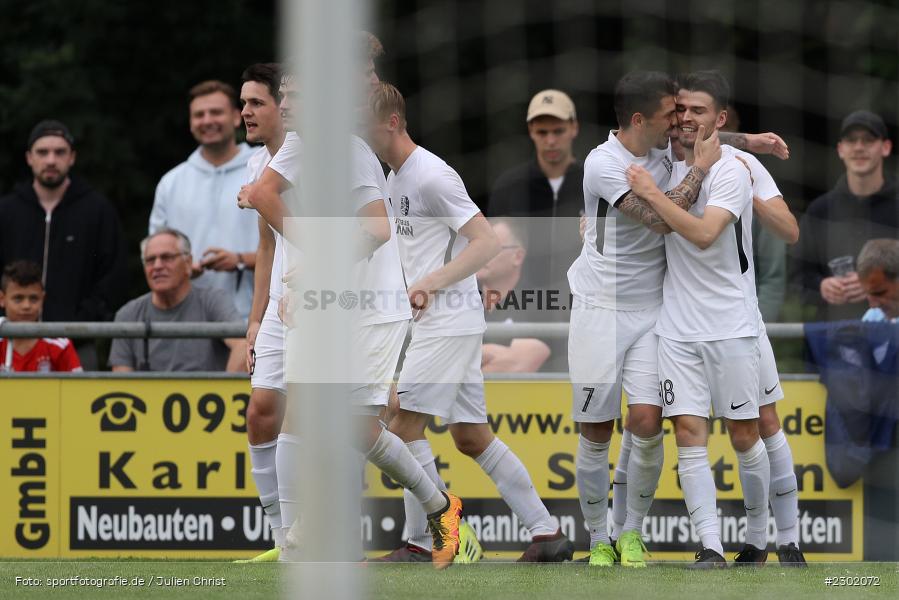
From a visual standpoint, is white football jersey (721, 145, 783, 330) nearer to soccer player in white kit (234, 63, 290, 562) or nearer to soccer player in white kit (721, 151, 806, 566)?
soccer player in white kit (721, 151, 806, 566)

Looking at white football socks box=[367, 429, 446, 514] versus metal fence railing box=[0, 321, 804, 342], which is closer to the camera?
white football socks box=[367, 429, 446, 514]

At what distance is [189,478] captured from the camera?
287 inches

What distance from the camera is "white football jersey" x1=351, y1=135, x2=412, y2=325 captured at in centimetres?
567

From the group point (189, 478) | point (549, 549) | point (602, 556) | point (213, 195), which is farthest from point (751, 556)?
point (213, 195)

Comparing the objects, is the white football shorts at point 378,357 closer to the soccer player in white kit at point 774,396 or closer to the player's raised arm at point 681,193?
the player's raised arm at point 681,193

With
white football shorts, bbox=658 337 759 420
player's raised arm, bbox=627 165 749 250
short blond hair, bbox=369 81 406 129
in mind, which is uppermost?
short blond hair, bbox=369 81 406 129

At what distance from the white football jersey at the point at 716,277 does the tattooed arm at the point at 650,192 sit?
0.23ft

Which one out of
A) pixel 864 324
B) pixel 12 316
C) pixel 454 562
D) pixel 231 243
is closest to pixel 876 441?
pixel 864 324

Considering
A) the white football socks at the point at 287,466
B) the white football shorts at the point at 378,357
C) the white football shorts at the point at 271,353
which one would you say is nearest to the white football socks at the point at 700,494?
the white football shorts at the point at 378,357

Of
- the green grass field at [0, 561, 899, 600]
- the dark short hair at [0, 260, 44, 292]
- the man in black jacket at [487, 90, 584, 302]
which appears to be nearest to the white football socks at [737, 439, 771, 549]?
the green grass field at [0, 561, 899, 600]

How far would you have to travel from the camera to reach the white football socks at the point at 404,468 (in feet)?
18.8

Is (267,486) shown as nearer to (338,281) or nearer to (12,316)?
(12,316)

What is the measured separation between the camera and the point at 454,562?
635 centimetres

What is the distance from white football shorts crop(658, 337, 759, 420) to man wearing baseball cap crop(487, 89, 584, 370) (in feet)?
5.14
